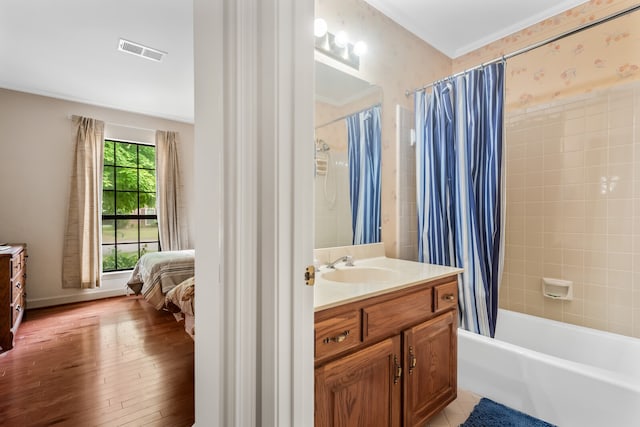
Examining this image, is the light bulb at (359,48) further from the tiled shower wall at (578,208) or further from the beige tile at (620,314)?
the beige tile at (620,314)

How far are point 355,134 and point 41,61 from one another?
10.2 ft

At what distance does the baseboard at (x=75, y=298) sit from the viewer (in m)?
3.50

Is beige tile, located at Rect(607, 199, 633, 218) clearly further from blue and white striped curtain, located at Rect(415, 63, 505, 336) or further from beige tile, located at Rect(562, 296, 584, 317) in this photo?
blue and white striped curtain, located at Rect(415, 63, 505, 336)

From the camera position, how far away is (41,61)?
9.21ft

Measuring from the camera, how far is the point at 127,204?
4301 mm

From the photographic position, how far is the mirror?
1.76m

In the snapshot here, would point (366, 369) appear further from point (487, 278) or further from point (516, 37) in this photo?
point (516, 37)

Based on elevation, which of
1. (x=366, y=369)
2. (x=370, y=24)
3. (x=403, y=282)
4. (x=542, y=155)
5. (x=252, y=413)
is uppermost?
(x=370, y=24)

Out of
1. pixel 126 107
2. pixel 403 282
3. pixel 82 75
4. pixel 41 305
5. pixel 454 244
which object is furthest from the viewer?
pixel 126 107

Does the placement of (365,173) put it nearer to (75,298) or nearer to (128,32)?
(128,32)

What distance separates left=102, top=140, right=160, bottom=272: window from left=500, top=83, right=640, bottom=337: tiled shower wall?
454cm

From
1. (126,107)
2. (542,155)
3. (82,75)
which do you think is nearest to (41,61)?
(82,75)

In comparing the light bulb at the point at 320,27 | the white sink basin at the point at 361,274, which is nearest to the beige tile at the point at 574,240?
the white sink basin at the point at 361,274

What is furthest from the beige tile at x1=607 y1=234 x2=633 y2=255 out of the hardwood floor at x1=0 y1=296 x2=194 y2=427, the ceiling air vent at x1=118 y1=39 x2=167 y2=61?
Answer: the ceiling air vent at x1=118 y1=39 x2=167 y2=61
